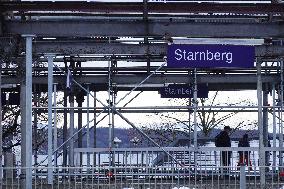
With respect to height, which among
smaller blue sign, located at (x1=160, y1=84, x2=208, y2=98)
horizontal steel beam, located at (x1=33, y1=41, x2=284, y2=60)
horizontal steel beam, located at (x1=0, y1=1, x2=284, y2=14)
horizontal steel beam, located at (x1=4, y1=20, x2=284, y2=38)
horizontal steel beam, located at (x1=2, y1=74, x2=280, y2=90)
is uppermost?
horizontal steel beam, located at (x1=0, y1=1, x2=284, y2=14)

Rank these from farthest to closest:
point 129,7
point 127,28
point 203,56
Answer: point 203,56, point 127,28, point 129,7

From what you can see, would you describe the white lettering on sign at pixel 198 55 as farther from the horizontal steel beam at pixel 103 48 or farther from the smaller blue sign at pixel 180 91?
the smaller blue sign at pixel 180 91

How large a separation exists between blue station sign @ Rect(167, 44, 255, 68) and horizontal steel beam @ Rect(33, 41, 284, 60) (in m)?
0.80

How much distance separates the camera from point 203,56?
47.7ft

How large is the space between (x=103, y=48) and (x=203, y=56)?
7.23 feet

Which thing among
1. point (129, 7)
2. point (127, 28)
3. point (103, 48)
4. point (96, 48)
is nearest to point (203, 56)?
point (127, 28)

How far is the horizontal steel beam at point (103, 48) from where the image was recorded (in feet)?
50.3

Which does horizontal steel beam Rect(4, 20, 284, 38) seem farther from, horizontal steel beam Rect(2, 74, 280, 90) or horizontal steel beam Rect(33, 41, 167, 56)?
horizontal steel beam Rect(2, 74, 280, 90)

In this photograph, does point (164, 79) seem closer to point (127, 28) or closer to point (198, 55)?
point (198, 55)

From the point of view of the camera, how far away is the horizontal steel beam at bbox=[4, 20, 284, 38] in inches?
564

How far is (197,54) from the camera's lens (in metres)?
14.5

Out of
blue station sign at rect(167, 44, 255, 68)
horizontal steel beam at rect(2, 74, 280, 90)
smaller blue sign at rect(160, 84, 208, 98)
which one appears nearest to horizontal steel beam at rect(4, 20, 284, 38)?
blue station sign at rect(167, 44, 255, 68)

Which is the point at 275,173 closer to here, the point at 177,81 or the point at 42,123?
the point at 177,81

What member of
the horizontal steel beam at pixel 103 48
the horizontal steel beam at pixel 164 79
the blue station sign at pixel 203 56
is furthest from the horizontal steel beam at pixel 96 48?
the horizontal steel beam at pixel 164 79
